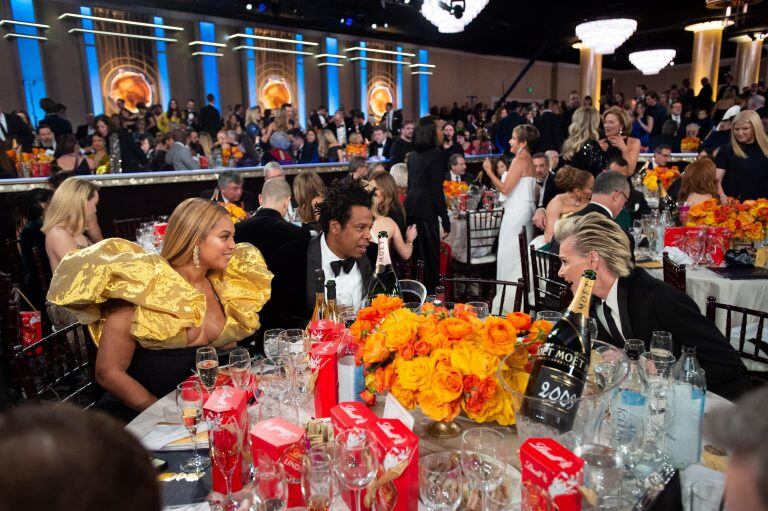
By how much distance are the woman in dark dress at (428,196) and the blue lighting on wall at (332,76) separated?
11.1 metres

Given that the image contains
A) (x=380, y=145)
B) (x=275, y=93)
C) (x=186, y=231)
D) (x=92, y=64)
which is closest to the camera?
(x=186, y=231)

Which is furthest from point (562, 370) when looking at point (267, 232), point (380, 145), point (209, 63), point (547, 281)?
point (209, 63)

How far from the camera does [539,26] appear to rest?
15.5m

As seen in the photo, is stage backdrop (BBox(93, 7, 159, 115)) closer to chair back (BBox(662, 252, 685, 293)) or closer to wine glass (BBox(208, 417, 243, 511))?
chair back (BBox(662, 252, 685, 293))

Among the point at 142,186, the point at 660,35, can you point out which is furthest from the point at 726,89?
the point at 142,186

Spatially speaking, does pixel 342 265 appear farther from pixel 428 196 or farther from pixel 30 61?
pixel 30 61

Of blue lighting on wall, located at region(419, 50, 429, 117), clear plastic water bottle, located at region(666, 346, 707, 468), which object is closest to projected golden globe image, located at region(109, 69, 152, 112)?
blue lighting on wall, located at region(419, 50, 429, 117)

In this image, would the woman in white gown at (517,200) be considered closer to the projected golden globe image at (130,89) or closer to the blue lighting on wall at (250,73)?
the projected golden globe image at (130,89)

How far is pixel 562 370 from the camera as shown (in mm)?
1305

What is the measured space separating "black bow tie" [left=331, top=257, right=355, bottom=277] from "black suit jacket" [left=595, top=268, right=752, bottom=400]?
1237 mm

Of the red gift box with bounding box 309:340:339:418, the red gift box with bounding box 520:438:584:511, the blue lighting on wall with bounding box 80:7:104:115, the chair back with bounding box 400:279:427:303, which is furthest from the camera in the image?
the blue lighting on wall with bounding box 80:7:104:115

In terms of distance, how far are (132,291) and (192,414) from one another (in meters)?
0.59

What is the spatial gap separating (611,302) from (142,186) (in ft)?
21.7

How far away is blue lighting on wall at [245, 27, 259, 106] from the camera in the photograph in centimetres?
1382
